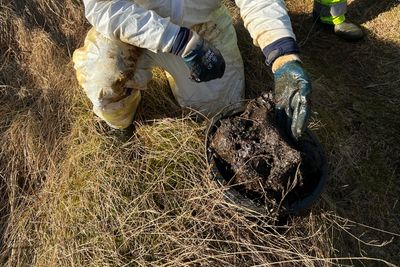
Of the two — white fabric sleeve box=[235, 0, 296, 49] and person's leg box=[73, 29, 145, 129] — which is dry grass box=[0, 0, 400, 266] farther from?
white fabric sleeve box=[235, 0, 296, 49]

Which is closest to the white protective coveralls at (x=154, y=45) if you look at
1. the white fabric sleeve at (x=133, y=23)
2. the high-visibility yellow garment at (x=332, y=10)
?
the white fabric sleeve at (x=133, y=23)

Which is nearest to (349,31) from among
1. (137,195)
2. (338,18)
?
(338,18)

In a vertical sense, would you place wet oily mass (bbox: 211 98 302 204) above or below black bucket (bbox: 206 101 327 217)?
above

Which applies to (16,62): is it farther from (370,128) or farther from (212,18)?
(370,128)

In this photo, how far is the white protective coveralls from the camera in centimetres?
183

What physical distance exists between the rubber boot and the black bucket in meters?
1.13

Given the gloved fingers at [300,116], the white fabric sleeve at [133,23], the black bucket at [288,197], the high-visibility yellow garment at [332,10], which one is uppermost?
the white fabric sleeve at [133,23]

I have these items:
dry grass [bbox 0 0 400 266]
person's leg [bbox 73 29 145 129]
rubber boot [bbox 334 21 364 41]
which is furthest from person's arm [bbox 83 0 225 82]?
rubber boot [bbox 334 21 364 41]

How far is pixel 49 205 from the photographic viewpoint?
81.3 inches

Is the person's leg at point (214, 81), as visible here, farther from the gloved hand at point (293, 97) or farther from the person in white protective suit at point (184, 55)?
the gloved hand at point (293, 97)

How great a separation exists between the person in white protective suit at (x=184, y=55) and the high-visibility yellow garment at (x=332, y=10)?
2.64 feet

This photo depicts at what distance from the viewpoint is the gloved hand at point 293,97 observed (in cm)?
172

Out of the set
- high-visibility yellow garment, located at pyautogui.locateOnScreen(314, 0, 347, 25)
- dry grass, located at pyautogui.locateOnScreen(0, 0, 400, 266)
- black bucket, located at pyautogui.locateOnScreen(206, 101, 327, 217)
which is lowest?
dry grass, located at pyautogui.locateOnScreen(0, 0, 400, 266)

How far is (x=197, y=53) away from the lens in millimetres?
1796
